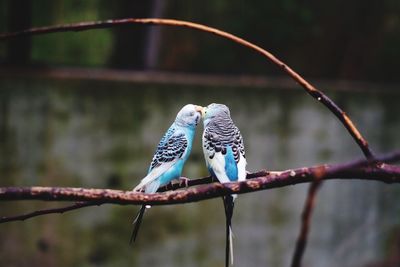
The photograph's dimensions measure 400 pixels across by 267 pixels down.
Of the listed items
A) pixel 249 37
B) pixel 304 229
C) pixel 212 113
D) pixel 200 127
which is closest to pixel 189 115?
pixel 212 113

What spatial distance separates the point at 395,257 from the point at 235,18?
4.21ft

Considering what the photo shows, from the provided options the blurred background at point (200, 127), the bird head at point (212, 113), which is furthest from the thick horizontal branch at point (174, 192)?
the blurred background at point (200, 127)

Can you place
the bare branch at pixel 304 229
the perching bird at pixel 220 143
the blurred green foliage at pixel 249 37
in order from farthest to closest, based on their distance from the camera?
the blurred green foliage at pixel 249 37
the perching bird at pixel 220 143
the bare branch at pixel 304 229

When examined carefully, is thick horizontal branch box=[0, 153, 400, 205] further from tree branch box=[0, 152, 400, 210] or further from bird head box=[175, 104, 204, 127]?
bird head box=[175, 104, 204, 127]

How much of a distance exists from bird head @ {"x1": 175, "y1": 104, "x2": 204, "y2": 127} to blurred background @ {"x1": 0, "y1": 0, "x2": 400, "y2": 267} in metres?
1.57

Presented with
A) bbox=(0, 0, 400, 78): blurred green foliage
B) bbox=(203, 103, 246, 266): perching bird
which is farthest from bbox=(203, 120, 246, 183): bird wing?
bbox=(0, 0, 400, 78): blurred green foliage

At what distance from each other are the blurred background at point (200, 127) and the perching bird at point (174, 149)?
5.03 feet

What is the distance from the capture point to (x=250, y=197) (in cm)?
235

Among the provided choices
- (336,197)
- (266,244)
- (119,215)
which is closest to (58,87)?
(119,215)

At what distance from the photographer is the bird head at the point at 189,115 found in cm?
40

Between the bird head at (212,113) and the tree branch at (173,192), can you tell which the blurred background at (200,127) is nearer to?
the bird head at (212,113)

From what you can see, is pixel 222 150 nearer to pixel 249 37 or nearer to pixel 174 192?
pixel 174 192

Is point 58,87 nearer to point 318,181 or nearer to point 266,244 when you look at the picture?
point 266,244

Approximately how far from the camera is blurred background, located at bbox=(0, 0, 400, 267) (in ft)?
6.48
